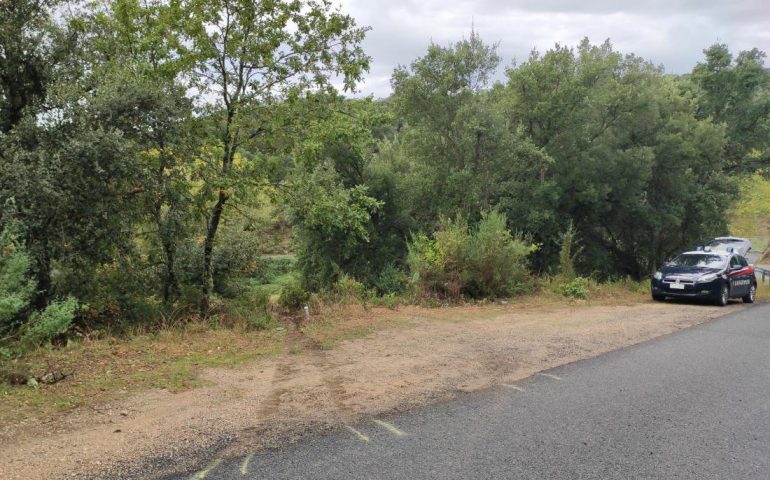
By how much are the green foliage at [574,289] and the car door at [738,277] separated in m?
4.18

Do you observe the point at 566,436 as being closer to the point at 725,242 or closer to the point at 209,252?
the point at 209,252

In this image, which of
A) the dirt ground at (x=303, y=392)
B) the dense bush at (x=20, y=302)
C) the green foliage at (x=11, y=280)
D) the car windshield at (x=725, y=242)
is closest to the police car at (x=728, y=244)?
the car windshield at (x=725, y=242)

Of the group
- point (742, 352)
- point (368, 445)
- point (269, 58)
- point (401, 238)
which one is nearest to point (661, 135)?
point (401, 238)

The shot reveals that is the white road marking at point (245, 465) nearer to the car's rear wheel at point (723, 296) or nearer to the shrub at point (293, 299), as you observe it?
Result: the shrub at point (293, 299)

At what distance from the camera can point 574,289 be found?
15.0m

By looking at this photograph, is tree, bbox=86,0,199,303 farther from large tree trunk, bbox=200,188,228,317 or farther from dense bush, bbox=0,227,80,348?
dense bush, bbox=0,227,80,348

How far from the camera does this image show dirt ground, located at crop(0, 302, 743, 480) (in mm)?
4184

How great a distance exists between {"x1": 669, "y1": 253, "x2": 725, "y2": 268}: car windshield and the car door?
0.37 meters

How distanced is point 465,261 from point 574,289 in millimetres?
3736

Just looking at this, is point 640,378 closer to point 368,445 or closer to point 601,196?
point 368,445

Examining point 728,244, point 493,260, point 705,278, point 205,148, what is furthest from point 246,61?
point 728,244

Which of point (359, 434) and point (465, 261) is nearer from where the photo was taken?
point (359, 434)

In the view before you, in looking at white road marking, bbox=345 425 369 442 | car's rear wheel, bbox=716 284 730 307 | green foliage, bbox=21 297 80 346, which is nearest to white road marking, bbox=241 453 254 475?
white road marking, bbox=345 425 369 442

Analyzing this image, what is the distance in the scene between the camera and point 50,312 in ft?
22.4
